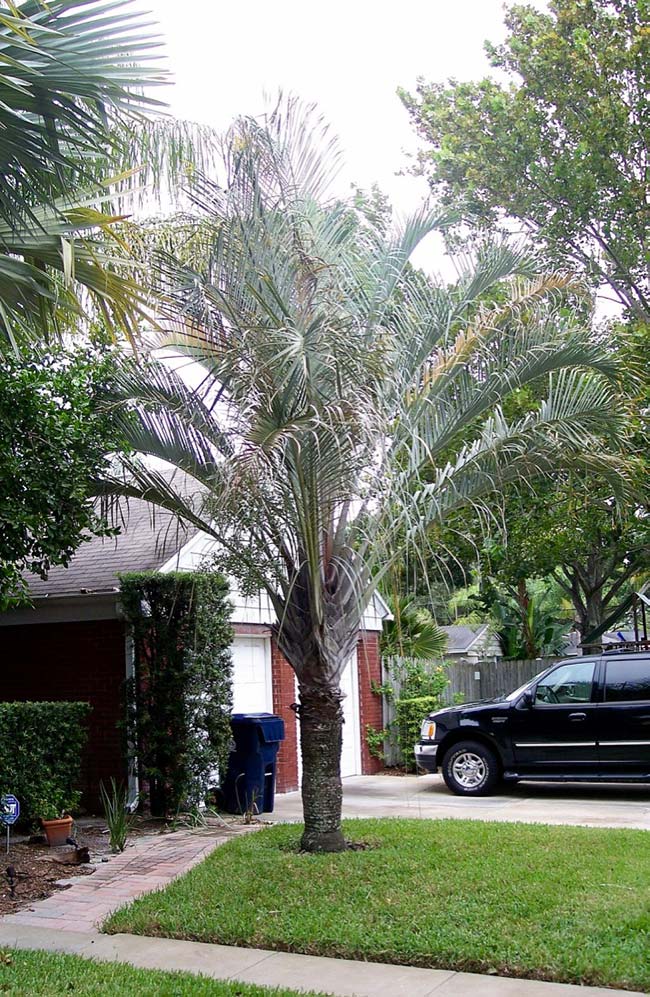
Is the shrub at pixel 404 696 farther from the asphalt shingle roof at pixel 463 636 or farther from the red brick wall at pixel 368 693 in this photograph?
the asphalt shingle roof at pixel 463 636

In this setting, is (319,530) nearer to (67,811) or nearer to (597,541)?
(67,811)

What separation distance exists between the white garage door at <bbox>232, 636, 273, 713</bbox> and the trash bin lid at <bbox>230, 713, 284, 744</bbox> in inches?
54.9

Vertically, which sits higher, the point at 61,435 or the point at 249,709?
the point at 61,435

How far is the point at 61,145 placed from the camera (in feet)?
25.7

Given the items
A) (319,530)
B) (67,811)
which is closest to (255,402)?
(319,530)

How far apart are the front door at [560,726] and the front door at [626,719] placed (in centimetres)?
15

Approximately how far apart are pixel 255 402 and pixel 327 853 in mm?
Answer: 3882

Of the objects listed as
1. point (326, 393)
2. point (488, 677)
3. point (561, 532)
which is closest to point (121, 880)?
point (326, 393)

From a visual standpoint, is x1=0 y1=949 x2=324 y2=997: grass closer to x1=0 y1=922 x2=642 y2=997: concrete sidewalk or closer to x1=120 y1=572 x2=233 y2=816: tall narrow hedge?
x1=0 y1=922 x2=642 y2=997: concrete sidewalk

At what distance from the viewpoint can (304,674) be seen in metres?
8.67

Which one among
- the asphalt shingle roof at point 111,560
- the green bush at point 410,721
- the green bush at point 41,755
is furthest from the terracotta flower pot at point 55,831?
the green bush at point 410,721

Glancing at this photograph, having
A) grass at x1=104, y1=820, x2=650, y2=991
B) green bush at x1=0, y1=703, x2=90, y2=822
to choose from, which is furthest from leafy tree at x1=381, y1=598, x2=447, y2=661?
grass at x1=104, y1=820, x2=650, y2=991

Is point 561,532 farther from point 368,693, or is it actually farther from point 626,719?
point 626,719

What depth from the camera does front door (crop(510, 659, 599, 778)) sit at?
12898mm
